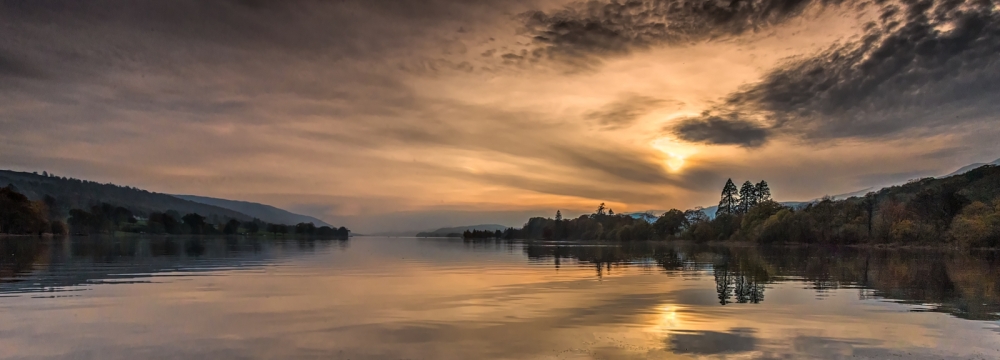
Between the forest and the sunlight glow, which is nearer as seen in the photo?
the sunlight glow

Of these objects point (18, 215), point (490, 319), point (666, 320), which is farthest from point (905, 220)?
point (18, 215)

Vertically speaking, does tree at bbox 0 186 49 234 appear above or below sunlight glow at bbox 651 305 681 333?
above

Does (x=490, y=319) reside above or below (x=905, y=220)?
below

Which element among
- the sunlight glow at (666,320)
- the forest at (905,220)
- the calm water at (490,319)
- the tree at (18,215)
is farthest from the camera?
the tree at (18,215)

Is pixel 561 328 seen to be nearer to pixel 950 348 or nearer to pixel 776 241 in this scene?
pixel 950 348

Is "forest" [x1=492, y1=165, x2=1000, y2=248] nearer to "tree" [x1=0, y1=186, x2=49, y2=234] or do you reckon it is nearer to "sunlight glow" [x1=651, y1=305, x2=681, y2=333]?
"sunlight glow" [x1=651, y1=305, x2=681, y2=333]

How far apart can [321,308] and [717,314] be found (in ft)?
60.5

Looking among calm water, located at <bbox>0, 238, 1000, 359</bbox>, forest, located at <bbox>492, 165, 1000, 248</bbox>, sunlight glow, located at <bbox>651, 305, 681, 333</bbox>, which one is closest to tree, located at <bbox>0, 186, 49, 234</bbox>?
calm water, located at <bbox>0, 238, 1000, 359</bbox>

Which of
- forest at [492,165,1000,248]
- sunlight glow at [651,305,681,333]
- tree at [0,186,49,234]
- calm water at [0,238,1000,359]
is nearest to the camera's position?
calm water at [0,238,1000,359]

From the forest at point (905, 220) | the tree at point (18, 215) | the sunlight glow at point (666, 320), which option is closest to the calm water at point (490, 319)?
the sunlight glow at point (666, 320)

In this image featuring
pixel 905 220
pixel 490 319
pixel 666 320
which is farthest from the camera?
pixel 905 220

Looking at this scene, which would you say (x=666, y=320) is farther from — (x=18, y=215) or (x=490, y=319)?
(x=18, y=215)

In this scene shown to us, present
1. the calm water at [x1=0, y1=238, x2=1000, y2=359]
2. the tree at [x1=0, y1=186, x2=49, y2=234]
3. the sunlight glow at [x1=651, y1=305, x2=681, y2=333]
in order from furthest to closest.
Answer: the tree at [x1=0, y1=186, x2=49, y2=234] < the sunlight glow at [x1=651, y1=305, x2=681, y2=333] < the calm water at [x1=0, y1=238, x2=1000, y2=359]

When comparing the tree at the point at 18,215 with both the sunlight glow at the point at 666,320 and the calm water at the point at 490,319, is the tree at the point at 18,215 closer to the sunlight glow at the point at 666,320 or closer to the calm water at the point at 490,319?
the calm water at the point at 490,319
